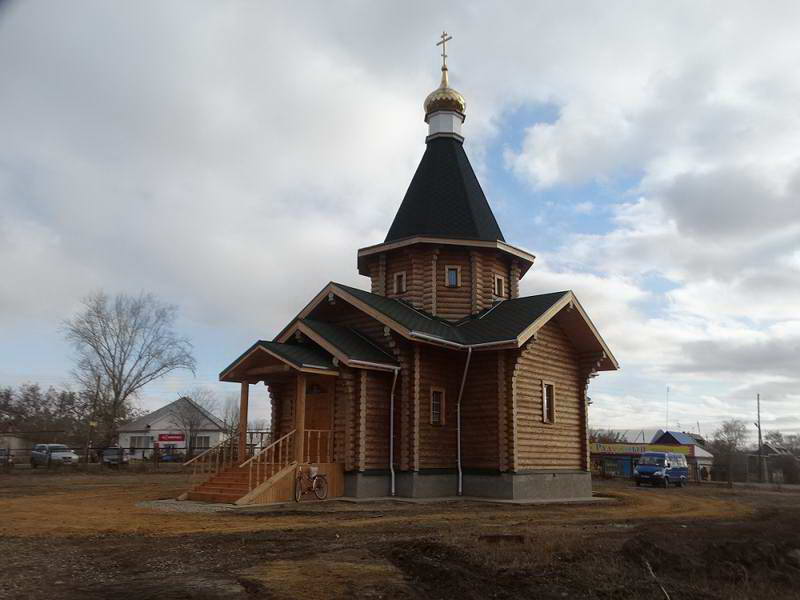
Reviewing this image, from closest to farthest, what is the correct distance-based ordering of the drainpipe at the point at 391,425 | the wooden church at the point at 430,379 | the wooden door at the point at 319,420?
the wooden church at the point at 430,379 < the wooden door at the point at 319,420 < the drainpipe at the point at 391,425

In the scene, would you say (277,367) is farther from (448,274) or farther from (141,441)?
(141,441)

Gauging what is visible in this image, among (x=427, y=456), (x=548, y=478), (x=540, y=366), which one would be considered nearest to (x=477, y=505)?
(x=427, y=456)

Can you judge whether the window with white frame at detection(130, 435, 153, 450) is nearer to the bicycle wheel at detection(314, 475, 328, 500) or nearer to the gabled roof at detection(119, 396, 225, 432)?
the gabled roof at detection(119, 396, 225, 432)

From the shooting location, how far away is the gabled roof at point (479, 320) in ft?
54.2

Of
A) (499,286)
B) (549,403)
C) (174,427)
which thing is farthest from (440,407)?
(174,427)

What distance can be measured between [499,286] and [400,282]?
302cm

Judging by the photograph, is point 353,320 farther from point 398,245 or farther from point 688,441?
point 688,441

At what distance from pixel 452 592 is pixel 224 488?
9.68 meters

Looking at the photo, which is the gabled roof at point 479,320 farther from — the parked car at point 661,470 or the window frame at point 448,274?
the parked car at point 661,470

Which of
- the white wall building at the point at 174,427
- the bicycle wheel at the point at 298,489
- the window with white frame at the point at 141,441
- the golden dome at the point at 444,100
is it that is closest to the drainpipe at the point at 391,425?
the bicycle wheel at the point at 298,489

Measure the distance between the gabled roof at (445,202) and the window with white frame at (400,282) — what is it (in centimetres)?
119

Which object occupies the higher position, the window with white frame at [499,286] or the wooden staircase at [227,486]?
the window with white frame at [499,286]

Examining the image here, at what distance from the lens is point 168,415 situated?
183ft

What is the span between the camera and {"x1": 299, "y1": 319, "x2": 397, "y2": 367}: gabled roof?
15.8 metres
